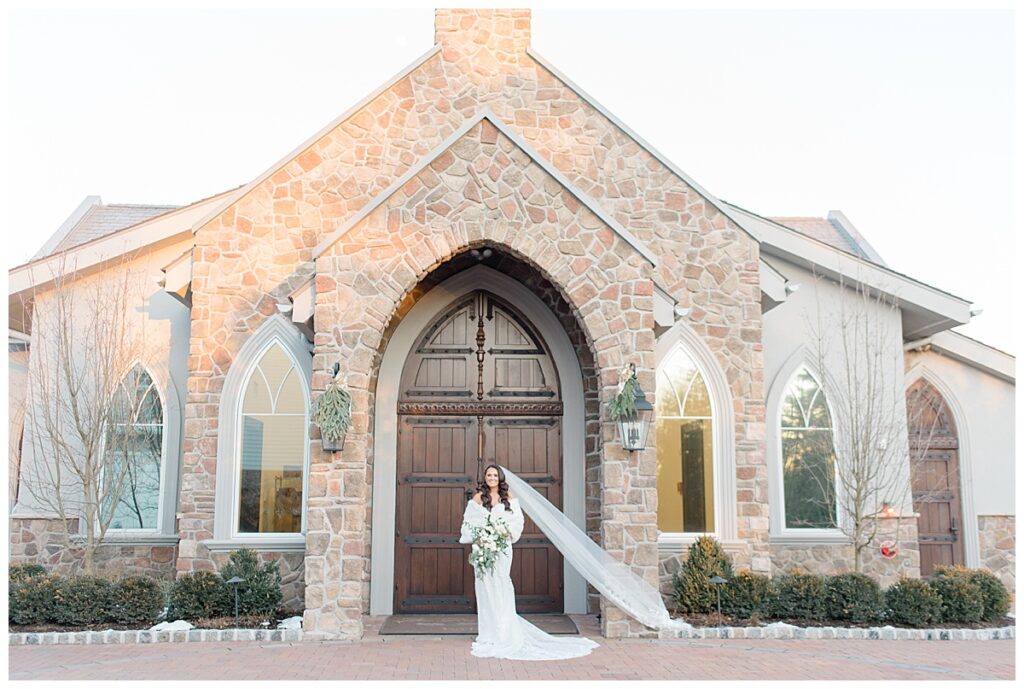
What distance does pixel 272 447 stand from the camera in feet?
39.4

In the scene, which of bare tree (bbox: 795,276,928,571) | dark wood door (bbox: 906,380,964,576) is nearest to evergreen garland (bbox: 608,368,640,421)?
bare tree (bbox: 795,276,928,571)

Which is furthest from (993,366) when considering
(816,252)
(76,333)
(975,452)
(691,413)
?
(76,333)

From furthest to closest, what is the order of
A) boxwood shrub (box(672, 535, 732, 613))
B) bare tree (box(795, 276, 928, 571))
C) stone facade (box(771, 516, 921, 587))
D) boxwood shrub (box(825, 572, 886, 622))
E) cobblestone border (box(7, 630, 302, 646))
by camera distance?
1. stone facade (box(771, 516, 921, 587))
2. bare tree (box(795, 276, 928, 571))
3. boxwood shrub (box(672, 535, 732, 613))
4. boxwood shrub (box(825, 572, 886, 622))
5. cobblestone border (box(7, 630, 302, 646))

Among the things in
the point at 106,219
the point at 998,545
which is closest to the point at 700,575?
the point at 998,545

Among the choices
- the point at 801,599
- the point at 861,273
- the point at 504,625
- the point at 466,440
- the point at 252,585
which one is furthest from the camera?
the point at 861,273

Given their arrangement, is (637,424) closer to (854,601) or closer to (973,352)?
(854,601)

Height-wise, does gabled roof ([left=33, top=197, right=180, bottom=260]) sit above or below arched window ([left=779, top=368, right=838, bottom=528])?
above

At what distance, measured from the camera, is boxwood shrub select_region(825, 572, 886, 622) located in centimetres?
1106

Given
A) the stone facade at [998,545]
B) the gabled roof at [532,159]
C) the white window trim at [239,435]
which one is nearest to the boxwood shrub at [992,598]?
the stone facade at [998,545]

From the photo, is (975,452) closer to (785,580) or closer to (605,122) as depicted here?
(785,580)

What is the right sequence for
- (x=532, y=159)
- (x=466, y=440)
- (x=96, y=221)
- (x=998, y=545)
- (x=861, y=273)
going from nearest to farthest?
1. (x=532, y=159)
2. (x=466, y=440)
3. (x=861, y=273)
4. (x=998, y=545)
5. (x=96, y=221)

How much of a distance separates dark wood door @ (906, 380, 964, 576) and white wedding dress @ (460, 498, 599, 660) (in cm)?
768

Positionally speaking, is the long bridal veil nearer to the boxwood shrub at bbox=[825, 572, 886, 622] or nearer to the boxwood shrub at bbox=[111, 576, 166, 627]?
the boxwood shrub at bbox=[825, 572, 886, 622]

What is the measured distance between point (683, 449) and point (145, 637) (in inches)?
267
